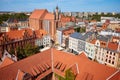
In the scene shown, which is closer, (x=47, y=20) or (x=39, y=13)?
(x=47, y=20)

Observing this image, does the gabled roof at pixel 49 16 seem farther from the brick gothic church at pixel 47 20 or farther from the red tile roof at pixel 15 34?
the red tile roof at pixel 15 34

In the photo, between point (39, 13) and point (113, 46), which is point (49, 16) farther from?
point (113, 46)

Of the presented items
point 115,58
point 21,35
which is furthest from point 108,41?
point 21,35

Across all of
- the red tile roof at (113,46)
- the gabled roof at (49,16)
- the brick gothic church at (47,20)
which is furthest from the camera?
the brick gothic church at (47,20)

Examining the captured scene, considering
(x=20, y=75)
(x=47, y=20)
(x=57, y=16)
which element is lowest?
(x=20, y=75)

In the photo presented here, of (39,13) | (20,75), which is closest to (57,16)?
(39,13)

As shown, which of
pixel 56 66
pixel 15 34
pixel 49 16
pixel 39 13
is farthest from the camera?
pixel 39 13

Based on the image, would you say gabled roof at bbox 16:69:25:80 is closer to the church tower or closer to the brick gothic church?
the brick gothic church

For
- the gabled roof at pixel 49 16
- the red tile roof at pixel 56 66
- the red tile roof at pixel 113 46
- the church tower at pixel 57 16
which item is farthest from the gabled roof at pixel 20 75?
the church tower at pixel 57 16
